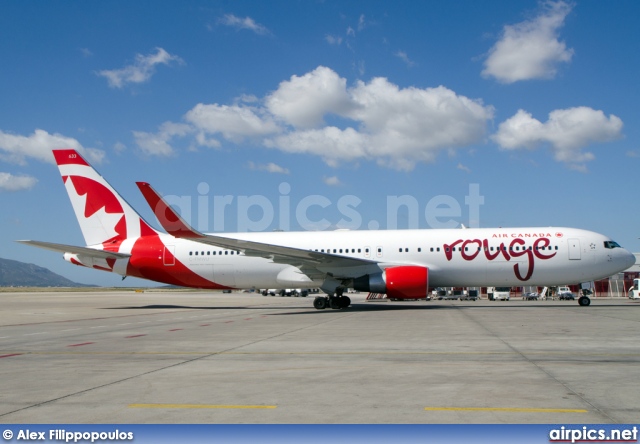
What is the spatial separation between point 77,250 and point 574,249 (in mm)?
24572

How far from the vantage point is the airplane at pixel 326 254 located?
2709cm

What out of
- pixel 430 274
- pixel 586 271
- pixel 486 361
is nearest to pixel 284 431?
pixel 486 361

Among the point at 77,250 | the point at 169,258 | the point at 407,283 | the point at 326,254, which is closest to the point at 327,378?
the point at 326,254

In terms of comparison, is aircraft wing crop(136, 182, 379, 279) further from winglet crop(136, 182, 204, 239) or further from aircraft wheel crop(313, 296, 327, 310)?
aircraft wheel crop(313, 296, 327, 310)

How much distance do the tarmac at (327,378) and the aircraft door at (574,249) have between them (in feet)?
42.4

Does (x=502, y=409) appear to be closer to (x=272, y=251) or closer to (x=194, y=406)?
(x=194, y=406)

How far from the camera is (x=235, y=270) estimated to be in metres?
30.5

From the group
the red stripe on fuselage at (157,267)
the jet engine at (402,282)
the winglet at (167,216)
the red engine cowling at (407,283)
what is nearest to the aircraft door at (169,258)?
the red stripe on fuselage at (157,267)

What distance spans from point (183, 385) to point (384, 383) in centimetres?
275

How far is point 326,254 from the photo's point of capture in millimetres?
26062

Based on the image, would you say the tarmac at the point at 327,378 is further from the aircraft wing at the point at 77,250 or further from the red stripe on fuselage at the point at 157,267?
the red stripe on fuselage at the point at 157,267

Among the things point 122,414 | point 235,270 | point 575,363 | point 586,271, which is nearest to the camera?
point 122,414

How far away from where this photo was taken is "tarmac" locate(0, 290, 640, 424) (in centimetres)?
611

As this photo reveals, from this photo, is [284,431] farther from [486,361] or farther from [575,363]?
[575,363]
